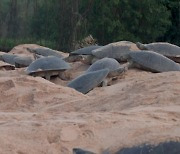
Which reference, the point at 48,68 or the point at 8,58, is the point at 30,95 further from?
the point at 8,58

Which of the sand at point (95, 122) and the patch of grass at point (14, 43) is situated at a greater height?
the sand at point (95, 122)

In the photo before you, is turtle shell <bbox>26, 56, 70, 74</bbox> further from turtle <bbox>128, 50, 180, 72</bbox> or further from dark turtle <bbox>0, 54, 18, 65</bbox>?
dark turtle <bbox>0, 54, 18, 65</bbox>

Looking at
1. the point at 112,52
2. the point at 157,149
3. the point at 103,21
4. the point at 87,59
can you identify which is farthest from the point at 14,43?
the point at 157,149

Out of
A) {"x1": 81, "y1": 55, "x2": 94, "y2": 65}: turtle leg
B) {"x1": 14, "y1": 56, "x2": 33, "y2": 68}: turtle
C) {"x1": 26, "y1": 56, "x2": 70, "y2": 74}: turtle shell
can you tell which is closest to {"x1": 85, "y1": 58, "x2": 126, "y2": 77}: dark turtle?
{"x1": 26, "y1": 56, "x2": 70, "y2": 74}: turtle shell

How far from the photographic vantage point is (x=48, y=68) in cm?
894

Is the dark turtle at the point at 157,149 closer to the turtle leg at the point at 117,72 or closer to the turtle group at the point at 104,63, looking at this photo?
the turtle group at the point at 104,63

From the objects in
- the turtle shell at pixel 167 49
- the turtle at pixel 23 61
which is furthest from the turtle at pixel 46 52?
the turtle shell at pixel 167 49

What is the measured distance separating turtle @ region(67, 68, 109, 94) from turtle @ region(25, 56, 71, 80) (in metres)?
1.28

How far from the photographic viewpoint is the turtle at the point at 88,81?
7.50 m

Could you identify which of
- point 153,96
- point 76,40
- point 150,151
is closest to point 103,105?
point 153,96

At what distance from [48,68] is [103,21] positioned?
37.8ft

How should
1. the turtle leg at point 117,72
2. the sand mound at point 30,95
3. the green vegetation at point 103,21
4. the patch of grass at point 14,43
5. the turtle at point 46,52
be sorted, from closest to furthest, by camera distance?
1. the sand mound at point 30,95
2. the turtle leg at point 117,72
3. the turtle at point 46,52
4. the patch of grass at point 14,43
5. the green vegetation at point 103,21

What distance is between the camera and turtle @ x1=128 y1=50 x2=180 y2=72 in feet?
28.7

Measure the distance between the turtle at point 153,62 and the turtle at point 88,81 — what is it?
3.90 feet
